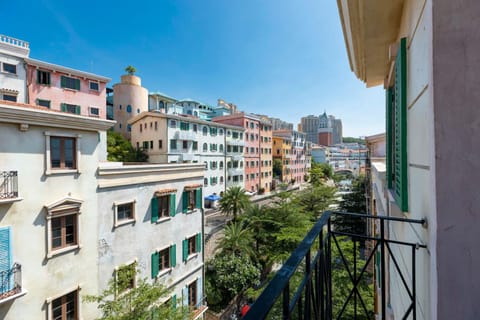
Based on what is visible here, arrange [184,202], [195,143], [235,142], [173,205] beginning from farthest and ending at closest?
[235,142] < [195,143] < [184,202] < [173,205]

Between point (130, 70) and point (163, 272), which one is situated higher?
point (130, 70)

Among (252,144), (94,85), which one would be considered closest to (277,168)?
(252,144)

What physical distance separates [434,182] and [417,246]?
2.01 ft

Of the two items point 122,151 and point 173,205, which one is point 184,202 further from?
point 122,151

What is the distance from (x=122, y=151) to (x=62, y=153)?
1920 centimetres

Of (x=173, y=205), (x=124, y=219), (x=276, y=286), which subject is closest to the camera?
(x=276, y=286)

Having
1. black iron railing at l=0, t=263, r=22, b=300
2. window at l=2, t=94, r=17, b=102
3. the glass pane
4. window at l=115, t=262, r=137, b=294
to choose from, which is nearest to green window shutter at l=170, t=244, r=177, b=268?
window at l=115, t=262, r=137, b=294

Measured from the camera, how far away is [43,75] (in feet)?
56.3

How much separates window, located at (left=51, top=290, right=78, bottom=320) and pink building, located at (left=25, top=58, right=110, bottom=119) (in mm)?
16007

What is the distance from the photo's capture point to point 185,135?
80.2ft

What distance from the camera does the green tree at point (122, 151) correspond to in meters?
24.2

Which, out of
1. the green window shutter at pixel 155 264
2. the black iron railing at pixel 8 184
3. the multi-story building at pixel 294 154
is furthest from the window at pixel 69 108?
the multi-story building at pixel 294 154

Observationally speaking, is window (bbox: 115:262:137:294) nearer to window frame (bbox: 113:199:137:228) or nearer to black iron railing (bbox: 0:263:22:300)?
window frame (bbox: 113:199:137:228)

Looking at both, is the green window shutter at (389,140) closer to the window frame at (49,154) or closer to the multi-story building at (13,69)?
the window frame at (49,154)
